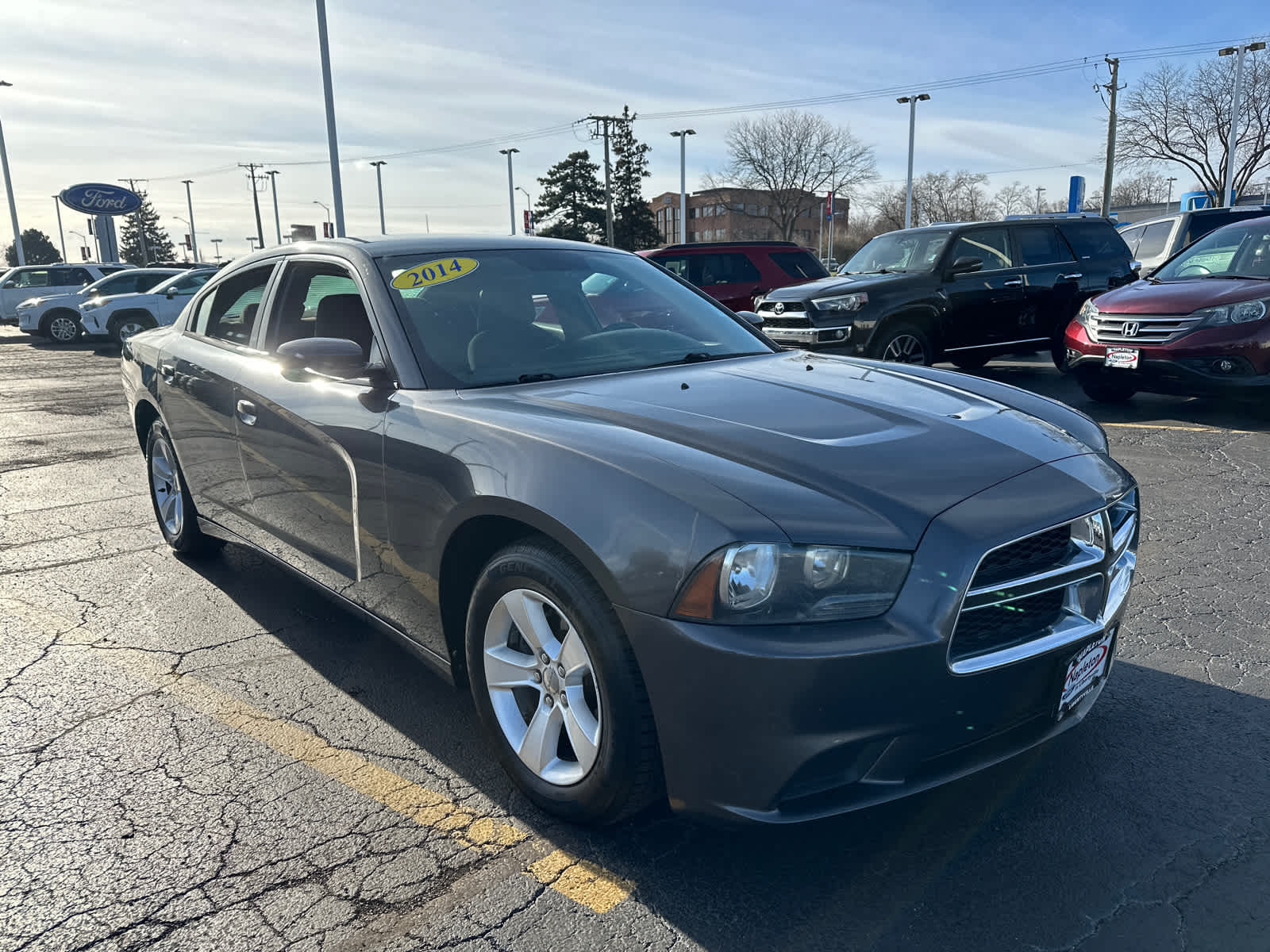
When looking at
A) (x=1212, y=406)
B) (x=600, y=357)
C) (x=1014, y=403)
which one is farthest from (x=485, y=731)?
(x=1212, y=406)

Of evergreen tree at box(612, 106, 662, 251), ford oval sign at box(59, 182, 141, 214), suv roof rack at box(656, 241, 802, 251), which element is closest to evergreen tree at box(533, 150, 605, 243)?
evergreen tree at box(612, 106, 662, 251)

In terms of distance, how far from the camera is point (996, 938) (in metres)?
2.05

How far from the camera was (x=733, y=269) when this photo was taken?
42.8ft

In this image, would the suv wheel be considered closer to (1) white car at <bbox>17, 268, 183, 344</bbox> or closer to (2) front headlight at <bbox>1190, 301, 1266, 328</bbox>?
(2) front headlight at <bbox>1190, 301, 1266, 328</bbox>

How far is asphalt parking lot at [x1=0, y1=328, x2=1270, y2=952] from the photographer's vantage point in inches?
84.3

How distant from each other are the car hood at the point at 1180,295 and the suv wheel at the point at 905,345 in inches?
72.0

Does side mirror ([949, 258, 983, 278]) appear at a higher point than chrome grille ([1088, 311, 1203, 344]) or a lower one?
higher

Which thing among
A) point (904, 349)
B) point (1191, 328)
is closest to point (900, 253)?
point (904, 349)

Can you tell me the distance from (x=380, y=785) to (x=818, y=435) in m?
1.63

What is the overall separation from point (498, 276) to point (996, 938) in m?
2.53

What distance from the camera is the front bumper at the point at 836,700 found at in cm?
195

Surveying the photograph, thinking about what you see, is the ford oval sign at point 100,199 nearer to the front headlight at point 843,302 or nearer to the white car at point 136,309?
the white car at point 136,309

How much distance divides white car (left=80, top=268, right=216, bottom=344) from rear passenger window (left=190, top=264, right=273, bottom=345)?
1516 centimetres

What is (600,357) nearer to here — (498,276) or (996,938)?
(498,276)
